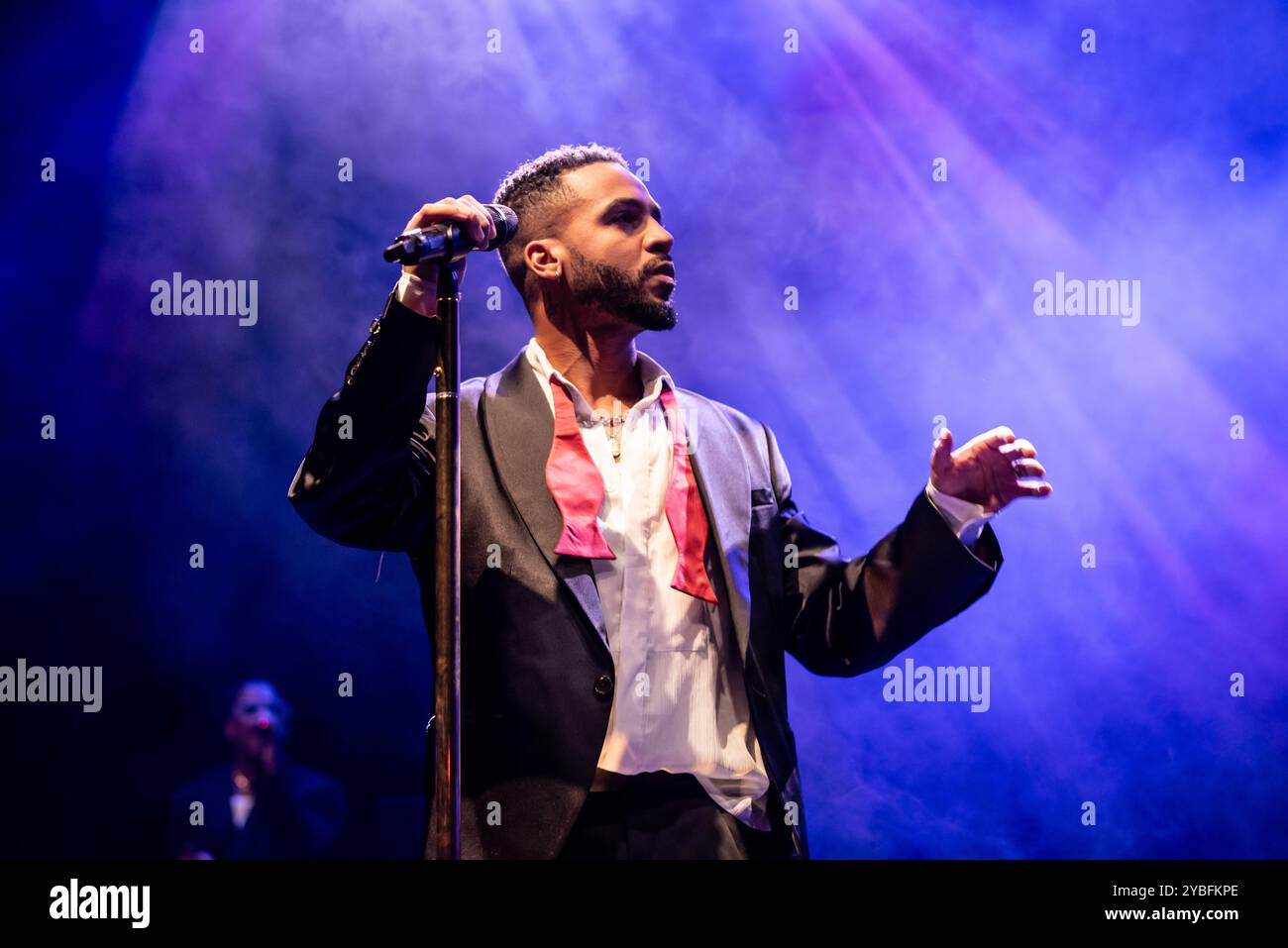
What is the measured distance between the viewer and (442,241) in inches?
67.5

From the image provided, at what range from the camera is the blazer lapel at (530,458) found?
6.67 feet

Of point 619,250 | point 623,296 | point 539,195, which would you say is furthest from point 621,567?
point 539,195

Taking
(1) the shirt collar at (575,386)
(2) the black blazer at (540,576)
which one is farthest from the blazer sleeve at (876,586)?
(1) the shirt collar at (575,386)

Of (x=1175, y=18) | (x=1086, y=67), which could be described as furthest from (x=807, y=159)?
(x=1175, y=18)

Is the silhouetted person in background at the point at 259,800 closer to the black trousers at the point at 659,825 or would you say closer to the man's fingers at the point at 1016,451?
the black trousers at the point at 659,825

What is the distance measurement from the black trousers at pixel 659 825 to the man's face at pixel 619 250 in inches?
33.7

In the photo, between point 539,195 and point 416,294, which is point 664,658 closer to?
Result: point 416,294

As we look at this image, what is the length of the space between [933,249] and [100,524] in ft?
7.42

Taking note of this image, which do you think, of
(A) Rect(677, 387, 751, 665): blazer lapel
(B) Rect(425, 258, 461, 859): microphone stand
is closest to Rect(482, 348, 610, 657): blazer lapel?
(A) Rect(677, 387, 751, 665): blazer lapel

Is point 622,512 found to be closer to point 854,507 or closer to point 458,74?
point 854,507

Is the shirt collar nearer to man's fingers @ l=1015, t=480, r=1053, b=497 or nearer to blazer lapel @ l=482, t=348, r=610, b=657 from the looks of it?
blazer lapel @ l=482, t=348, r=610, b=657

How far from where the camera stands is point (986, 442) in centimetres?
207
